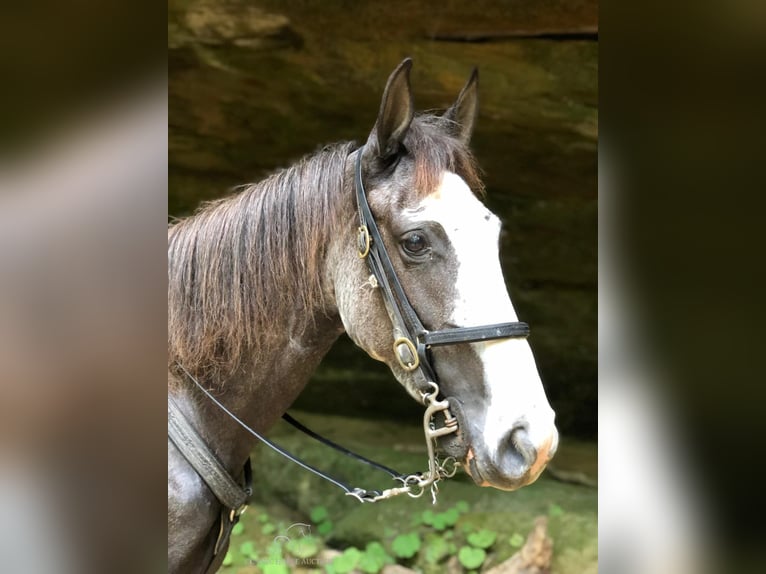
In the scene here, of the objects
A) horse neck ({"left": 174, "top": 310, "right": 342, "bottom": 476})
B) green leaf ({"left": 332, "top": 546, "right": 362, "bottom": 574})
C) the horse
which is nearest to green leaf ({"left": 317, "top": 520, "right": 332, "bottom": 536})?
green leaf ({"left": 332, "top": 546, "right": 362, "bottom": 574})

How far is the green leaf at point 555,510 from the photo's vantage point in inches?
152

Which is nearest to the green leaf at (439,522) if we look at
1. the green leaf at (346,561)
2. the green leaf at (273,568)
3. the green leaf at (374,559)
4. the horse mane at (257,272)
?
the green leaf at (374,559)

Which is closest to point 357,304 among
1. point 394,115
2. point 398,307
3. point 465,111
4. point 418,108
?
point 398,307

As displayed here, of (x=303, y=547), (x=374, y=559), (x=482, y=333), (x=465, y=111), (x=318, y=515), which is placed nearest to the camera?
(x=482, y=333)

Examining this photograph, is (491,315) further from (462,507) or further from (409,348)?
(462,507)

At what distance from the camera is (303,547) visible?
151 inches

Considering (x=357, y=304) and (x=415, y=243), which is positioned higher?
(x=415, y=243)

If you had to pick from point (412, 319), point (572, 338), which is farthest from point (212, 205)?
point (572, 338)

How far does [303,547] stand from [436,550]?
2.66 feet

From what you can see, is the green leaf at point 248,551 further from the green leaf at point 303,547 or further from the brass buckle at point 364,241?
the brass buckle at point 364,241

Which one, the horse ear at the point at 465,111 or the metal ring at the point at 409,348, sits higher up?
the horse ear at the point at 465,111
